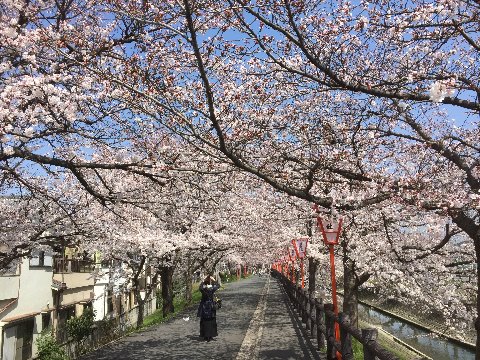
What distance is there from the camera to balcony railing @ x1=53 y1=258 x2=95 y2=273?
2752 centimetres

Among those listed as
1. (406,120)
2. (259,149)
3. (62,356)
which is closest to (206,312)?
(259,149)

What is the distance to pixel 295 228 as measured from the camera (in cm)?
2242

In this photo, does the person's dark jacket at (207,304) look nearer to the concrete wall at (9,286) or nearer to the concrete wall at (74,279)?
the concrete wall at (9,286)

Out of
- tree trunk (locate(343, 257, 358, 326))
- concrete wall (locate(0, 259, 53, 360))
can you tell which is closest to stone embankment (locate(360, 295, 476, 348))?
tree trunk (locate(343, 257, 358, 326))

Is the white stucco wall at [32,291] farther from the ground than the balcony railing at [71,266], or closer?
closer

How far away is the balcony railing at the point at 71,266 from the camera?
2752 centimetres

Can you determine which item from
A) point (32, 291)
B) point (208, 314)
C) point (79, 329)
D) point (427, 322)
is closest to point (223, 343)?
point (208, 314)

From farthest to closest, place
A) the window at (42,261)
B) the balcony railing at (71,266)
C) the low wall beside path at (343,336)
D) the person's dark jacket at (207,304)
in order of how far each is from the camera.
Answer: the balcony railing at (71,266), the window at (42,261), the person's dark jacket at (207,304), the low wall beside path at (343,336)

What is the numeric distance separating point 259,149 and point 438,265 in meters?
8.87

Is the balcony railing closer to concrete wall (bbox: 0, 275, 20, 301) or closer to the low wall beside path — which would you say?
concrete wall (bbox: 0, 275, 20, 301)

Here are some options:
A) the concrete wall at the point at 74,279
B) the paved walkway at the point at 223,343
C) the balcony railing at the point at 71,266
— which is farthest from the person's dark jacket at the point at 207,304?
the balcony railing at the point at 71,266

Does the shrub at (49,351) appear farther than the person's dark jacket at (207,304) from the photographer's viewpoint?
Yes

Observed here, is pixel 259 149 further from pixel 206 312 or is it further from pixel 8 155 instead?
pixel 206 312

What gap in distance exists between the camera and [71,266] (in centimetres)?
2989
